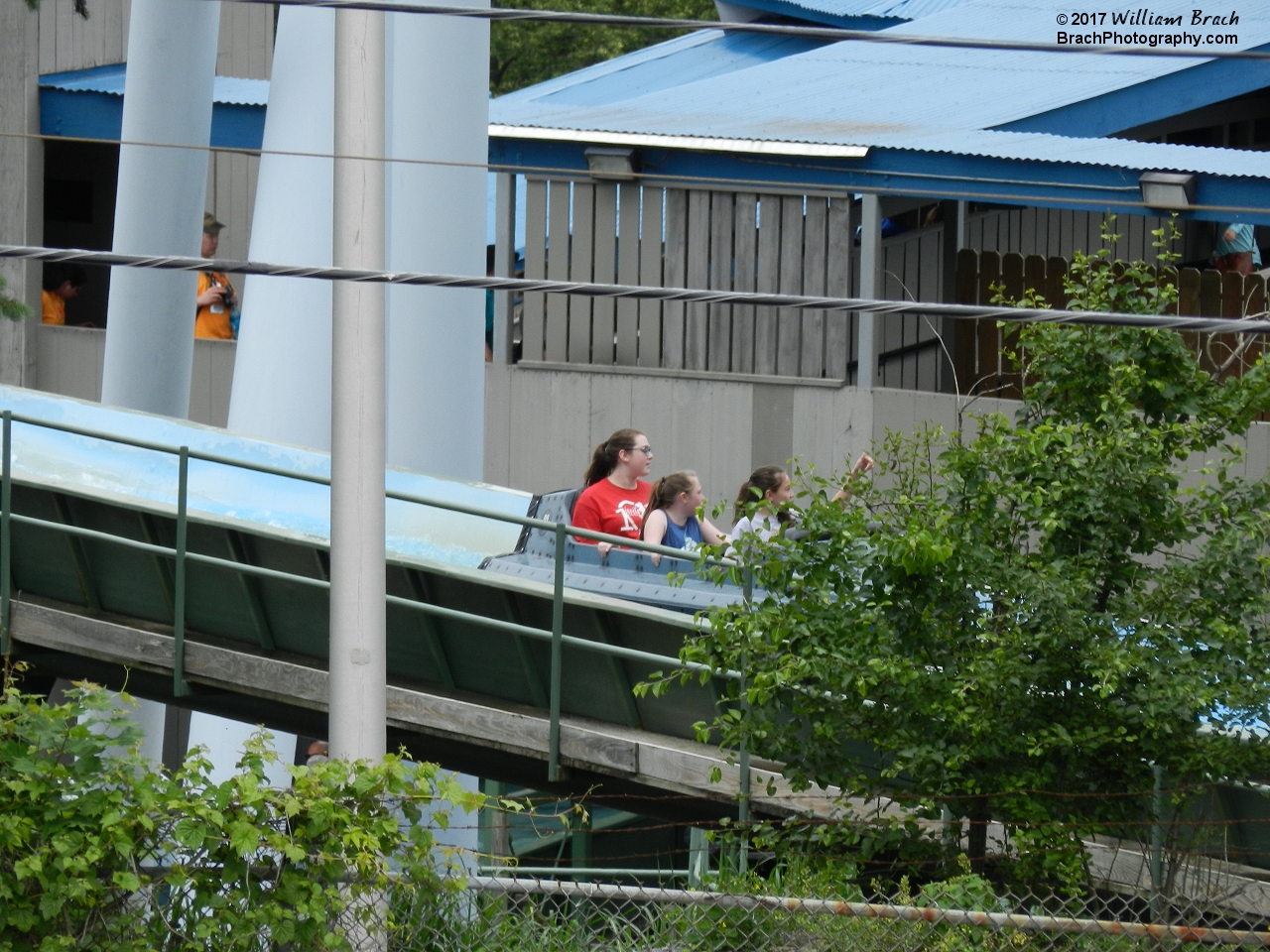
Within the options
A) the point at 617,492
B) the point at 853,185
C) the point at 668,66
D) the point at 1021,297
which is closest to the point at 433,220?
the point at 617,492

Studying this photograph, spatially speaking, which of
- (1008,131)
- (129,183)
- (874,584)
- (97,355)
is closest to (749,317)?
(1008,131)

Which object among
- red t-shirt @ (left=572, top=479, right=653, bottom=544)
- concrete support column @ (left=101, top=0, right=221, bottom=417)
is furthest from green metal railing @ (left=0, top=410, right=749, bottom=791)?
concrete support column @ (left=101, top=0, right=221, bottom=417)

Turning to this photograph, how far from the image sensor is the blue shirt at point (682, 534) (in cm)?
827

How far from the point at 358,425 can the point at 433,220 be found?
4059mm

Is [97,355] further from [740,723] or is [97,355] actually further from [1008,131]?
[740,723]

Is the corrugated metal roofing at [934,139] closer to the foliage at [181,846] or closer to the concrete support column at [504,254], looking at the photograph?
the concrete support column at [504,254]

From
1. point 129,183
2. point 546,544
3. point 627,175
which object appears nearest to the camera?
point 546,544

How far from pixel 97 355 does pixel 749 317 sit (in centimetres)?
603

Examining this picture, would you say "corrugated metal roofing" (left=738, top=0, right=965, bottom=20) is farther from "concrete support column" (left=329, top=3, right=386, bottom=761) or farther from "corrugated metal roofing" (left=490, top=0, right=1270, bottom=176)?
"concrete support column" (left=329, top=3, right=386, bottom=761)

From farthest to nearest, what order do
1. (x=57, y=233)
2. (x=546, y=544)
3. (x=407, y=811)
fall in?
1. (x=57, y=233)
2. (x=546, y=544)
3. (x=407, y=811)

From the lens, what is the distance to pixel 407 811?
16.6ft

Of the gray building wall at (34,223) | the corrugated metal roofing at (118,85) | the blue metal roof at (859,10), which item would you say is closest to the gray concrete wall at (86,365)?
the gray building wall at (34,223)

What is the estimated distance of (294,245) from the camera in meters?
9.73

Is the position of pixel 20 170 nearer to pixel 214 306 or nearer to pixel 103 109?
pixel 103 109
